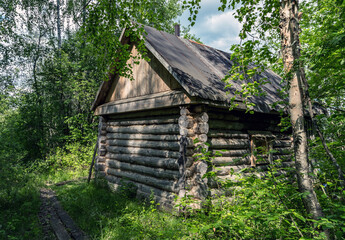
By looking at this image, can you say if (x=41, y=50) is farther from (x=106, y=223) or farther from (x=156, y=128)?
(x=106, y=223)

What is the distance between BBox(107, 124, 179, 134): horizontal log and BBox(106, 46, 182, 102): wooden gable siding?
112 centimetres

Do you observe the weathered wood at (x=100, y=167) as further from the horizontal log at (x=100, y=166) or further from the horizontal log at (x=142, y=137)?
the horizontal log at (x=142, y=137)

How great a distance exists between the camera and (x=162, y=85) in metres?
6.64

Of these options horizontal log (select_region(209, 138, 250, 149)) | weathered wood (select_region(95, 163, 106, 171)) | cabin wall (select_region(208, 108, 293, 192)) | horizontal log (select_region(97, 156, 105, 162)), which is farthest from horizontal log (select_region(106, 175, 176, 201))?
horizontal log (select_region(209, 138, 250, 149))

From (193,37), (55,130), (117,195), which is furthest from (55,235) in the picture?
(193,37)

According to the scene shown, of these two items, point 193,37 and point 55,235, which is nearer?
point 55,235

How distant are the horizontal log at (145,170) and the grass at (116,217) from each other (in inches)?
35.7

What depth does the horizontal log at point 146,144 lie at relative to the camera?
6151 mm

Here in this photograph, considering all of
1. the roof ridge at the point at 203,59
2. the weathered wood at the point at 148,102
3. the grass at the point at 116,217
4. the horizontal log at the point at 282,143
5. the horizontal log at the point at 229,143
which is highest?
the roof ridge at the point at 203,59

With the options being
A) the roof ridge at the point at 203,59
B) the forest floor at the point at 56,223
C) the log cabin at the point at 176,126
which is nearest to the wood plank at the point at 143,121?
the log cabin at the point at 176,126

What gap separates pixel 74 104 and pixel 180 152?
1244 cm

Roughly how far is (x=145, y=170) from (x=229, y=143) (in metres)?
2.84

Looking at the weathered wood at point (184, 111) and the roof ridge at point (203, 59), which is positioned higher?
the roof ridge at point (203, 59)

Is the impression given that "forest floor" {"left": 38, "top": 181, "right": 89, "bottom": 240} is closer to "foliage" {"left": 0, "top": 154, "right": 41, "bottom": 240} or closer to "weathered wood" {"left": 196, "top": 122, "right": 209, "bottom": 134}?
"foliage" {"left": 0, "top": 154, "right": 41, "bottom": 240}
